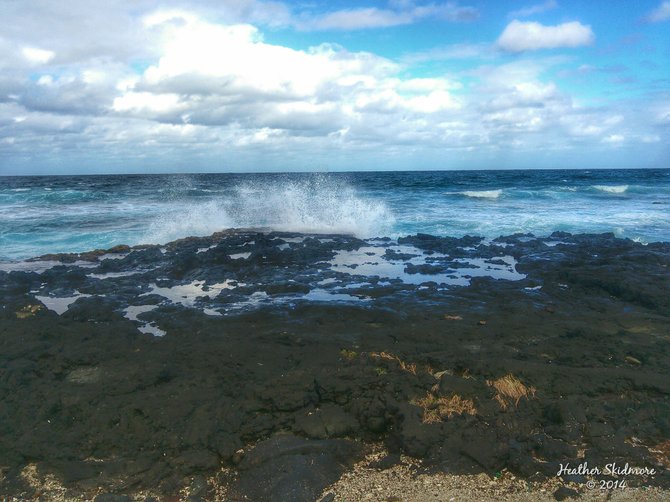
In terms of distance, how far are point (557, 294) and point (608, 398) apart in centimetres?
539

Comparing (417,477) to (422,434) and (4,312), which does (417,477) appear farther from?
(4,312)

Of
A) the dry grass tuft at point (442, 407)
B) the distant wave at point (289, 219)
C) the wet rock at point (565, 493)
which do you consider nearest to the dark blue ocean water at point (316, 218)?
the distant wave at point (289, 219)

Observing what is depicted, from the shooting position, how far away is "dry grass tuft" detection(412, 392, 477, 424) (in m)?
6.06

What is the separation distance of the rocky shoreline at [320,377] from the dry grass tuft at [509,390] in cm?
4

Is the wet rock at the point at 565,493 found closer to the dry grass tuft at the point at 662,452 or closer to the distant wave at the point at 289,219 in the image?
the dry grass tuft at the point at 662,452

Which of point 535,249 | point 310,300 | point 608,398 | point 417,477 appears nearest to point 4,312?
point 310,300

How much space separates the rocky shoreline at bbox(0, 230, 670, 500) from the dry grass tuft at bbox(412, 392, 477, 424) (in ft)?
0.08

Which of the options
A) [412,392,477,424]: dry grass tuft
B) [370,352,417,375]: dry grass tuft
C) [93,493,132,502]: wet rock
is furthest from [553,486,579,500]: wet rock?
[93,493,132,502]: wet rock

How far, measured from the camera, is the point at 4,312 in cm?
1001

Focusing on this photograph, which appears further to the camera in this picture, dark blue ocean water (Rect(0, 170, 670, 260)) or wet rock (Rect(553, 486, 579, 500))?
dark blue ocean water (Rect(0, 170, 670, 260))

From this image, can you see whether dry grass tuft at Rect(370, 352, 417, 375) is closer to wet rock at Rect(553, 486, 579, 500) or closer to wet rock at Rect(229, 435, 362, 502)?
wet rock at Rect(229, 435, 362, 502)

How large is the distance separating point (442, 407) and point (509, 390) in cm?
114

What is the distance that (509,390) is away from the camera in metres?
6.72

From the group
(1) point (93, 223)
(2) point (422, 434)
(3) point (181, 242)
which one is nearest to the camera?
(2) point (422, 434)
